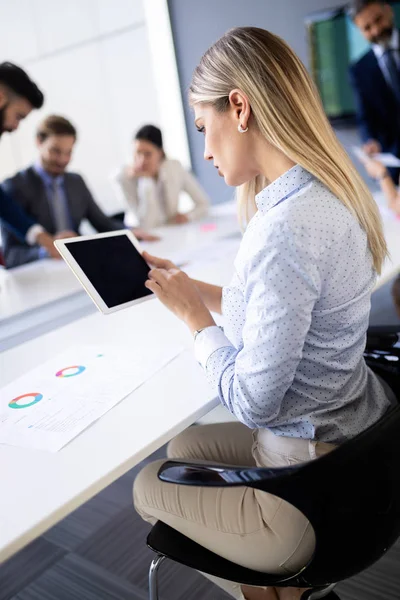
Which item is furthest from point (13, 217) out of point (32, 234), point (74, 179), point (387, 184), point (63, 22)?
point (63, 22)

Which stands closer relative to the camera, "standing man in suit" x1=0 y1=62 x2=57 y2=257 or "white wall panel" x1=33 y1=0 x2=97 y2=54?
"standing man in suit" x1=0 y1=62 x2=57 y2=257

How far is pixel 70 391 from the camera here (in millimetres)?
1311

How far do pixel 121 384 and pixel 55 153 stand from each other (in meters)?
2.25

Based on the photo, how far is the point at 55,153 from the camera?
3256 mm

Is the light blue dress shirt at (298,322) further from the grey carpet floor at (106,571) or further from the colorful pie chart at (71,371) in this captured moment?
the grey carpet floor at (106,571)

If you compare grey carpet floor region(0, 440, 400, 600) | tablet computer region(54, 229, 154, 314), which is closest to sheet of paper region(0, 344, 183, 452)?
tablet computer region(54, 229, 154, 314)

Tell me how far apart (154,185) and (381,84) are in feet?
5.57

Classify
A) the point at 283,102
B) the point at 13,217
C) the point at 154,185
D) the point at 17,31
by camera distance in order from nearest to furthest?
the point at 283,102 < the point at 13,217 < the point at 154,185 < the point at 17,31

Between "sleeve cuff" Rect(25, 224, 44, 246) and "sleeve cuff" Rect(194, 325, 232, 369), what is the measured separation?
6.12ft

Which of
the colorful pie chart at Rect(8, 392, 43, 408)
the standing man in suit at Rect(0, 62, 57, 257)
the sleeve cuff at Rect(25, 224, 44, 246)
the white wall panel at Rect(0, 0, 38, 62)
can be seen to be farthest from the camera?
the white wall panel at Rect(0, 0, 38, 62)

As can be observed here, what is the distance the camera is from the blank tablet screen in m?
1.42

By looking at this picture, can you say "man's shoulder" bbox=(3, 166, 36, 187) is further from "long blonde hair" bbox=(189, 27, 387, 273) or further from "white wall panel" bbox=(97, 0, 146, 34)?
"white wall panel" bbox=(97, 0, 146, 34)

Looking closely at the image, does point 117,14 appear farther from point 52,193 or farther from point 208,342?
point 208,342

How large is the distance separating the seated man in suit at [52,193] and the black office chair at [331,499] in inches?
88.3
